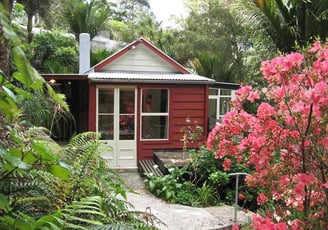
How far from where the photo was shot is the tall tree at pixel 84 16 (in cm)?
1841

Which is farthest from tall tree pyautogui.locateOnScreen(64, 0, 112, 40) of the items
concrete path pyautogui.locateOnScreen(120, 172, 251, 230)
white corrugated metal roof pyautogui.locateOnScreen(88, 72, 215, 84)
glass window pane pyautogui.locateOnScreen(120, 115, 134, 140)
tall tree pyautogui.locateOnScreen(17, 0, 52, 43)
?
concrete path pyautogui.locateOnScreen(120, 172, 251, 230)

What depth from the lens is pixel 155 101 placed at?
9.96 m

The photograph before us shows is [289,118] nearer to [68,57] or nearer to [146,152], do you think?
[146,152]

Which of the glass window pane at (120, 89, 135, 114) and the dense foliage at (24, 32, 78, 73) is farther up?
the dense foliage at (24, 32, 78, 73)

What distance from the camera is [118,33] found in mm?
24359

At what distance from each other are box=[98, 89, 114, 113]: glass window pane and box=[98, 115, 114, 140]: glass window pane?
19 centimetres

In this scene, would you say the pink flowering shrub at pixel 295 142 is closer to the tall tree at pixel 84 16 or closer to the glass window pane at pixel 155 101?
the glass window pane at pixel 155 101

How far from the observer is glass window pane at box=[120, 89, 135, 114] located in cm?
970

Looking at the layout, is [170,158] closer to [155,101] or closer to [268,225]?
[155,101]

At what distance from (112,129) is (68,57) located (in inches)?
225

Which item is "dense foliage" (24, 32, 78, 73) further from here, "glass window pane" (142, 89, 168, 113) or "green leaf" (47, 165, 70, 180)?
"green leaf" (47, 165, 70, 180)

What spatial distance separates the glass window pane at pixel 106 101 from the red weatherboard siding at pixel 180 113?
4.16 ft

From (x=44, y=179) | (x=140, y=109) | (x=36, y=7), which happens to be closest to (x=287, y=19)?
(x=140, y=109)

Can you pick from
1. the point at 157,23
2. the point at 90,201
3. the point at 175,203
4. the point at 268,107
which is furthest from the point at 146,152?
the point at 157,23
